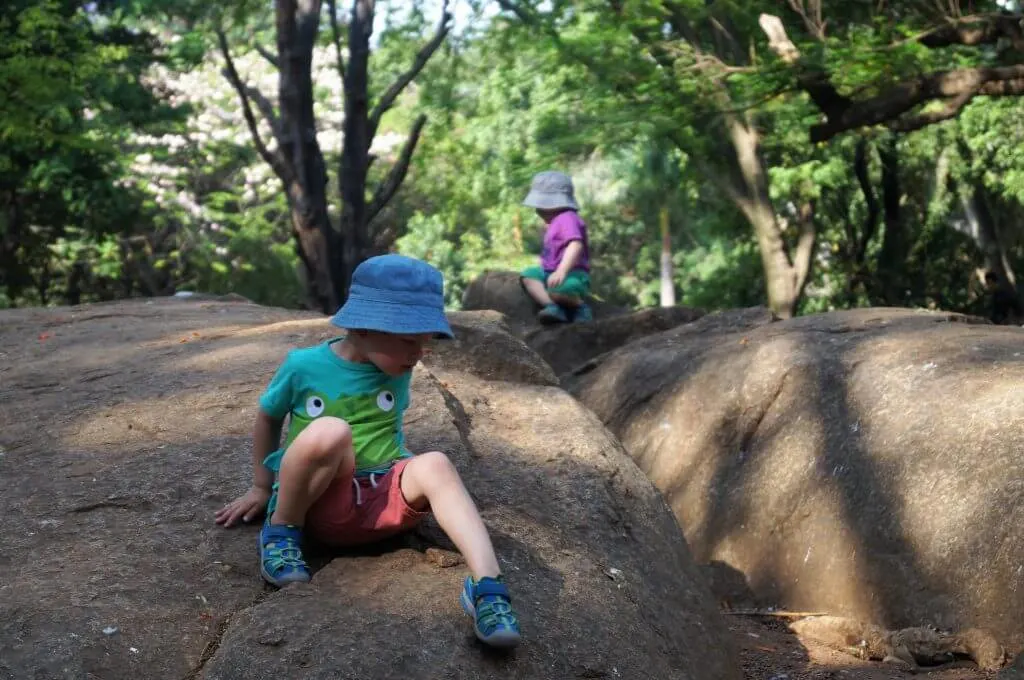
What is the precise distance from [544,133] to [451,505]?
15135mm

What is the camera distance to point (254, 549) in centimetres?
390

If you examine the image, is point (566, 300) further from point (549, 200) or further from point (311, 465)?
point (311, 465)

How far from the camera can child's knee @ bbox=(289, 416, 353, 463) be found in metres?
3.58

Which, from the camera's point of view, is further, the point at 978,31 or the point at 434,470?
the point at 978,31

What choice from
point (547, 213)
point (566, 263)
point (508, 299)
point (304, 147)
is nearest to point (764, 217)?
point (508, 299)

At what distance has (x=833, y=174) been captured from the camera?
22844mm

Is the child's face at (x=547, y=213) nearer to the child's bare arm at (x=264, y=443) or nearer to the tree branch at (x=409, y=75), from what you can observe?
the tree branch at (x=409, y=75)

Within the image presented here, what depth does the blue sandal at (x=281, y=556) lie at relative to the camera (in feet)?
12.0

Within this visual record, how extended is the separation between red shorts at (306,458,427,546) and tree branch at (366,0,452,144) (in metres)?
11.0

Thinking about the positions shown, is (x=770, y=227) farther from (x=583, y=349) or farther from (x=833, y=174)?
(x=583, y=349)

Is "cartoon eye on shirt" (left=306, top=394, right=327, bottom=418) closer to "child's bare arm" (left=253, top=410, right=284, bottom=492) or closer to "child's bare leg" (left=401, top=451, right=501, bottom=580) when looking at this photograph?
"child's bare arm" (left=253, top=410, right=284, bottom=492)

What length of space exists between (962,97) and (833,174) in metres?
12.6

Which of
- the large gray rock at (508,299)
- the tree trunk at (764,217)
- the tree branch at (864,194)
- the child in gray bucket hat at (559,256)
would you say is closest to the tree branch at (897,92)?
the child in gray bucket hat at (559,256)

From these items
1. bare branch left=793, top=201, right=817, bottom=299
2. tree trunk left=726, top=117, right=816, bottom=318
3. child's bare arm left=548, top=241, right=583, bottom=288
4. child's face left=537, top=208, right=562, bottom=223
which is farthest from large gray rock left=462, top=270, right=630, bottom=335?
bare branch left=793, top=201, right=817, bottom=299
